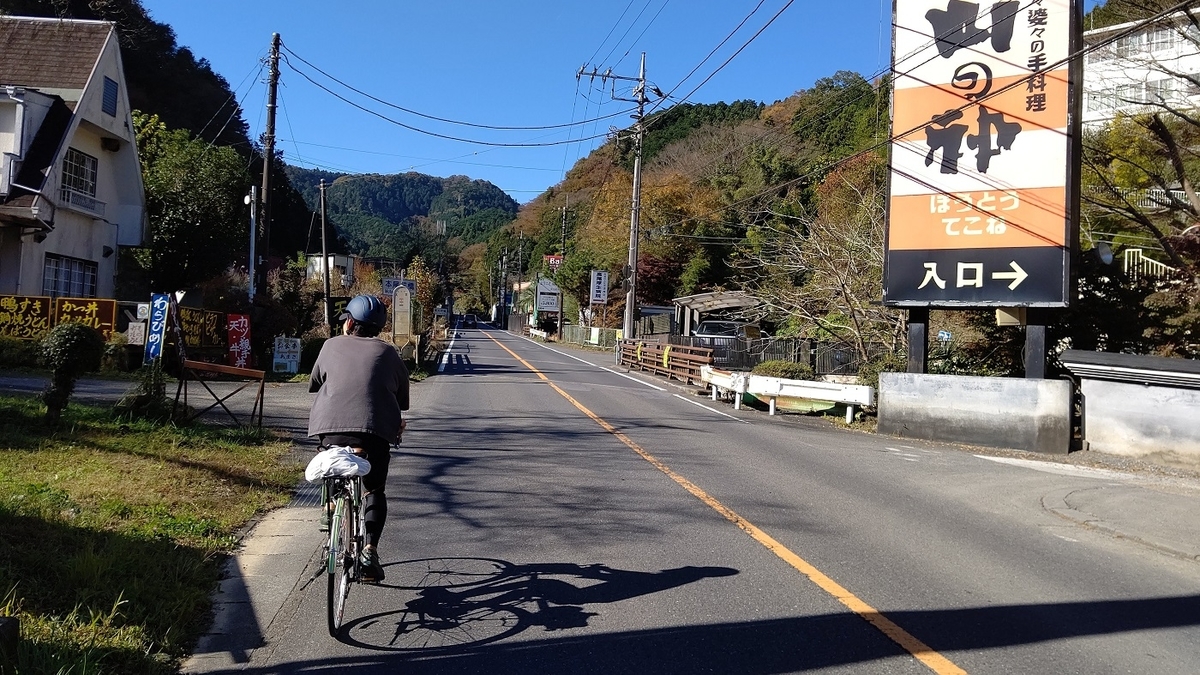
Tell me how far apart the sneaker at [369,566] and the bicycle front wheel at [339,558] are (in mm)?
60

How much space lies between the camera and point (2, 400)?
1177 cm

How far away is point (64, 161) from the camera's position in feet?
77.8

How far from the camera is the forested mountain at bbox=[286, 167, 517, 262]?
115438 millimetres

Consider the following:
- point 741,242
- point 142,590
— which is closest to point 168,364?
point 142,590

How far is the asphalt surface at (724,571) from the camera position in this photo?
4.68 metres

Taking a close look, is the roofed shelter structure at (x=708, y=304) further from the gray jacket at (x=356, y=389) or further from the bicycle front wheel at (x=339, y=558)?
the bicycle front wheel at (x=339, y=558)

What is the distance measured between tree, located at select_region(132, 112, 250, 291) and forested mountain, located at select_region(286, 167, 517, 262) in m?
61.6

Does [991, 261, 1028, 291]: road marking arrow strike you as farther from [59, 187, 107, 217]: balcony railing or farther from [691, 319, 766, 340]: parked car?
[59, 187, 107, 217]: balcony railing

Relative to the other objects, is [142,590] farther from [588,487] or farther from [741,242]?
[741,242]

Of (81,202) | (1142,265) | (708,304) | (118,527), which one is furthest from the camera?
(708,304)

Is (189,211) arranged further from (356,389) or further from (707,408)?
(356,389)

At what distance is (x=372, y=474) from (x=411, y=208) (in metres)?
160

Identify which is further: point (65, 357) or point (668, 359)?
point (668, 359)

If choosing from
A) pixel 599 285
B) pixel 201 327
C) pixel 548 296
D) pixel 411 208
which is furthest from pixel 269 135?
pixel 411 208
